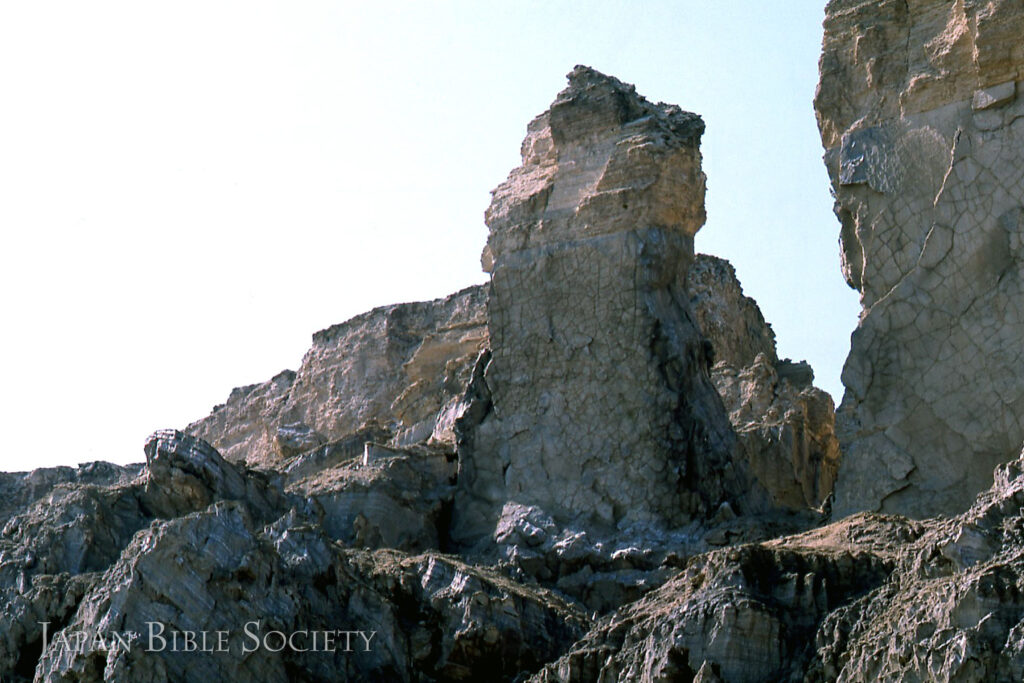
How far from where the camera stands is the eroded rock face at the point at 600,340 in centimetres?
2130

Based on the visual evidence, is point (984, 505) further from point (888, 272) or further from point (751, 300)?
point (751, 300)

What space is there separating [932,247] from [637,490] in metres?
3.53

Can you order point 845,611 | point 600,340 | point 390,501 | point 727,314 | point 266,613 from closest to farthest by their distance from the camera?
point 845,611 < point 266,613 < point 600,340 < point 390,501 < point 727,314

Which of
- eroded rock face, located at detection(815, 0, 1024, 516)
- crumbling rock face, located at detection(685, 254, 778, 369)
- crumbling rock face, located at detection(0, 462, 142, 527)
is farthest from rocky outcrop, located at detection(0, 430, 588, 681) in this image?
crumbling rock face, located at detection(685, 254, 778, 369)

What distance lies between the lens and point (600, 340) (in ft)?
71.5

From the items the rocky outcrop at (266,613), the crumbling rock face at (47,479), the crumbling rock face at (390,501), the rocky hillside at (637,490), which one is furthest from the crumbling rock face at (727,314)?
the rocky outcrop at (266,613)

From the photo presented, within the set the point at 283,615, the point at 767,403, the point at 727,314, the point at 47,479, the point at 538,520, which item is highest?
the point at 727,314

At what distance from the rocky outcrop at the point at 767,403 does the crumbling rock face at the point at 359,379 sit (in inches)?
162

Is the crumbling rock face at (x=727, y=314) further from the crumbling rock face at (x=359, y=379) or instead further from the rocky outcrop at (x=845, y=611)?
the rocky outcrop at (x=845, y=611)

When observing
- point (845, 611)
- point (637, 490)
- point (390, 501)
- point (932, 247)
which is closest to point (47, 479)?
point (390, 501)

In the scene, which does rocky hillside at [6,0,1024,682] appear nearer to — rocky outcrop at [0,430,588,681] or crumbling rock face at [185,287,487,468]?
rocky outcrop at [0,430,588,681]

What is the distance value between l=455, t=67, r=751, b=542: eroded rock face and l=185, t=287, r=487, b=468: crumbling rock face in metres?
11.0

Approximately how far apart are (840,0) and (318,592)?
664cm

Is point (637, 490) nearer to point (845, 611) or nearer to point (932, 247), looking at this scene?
point (932, 247)
